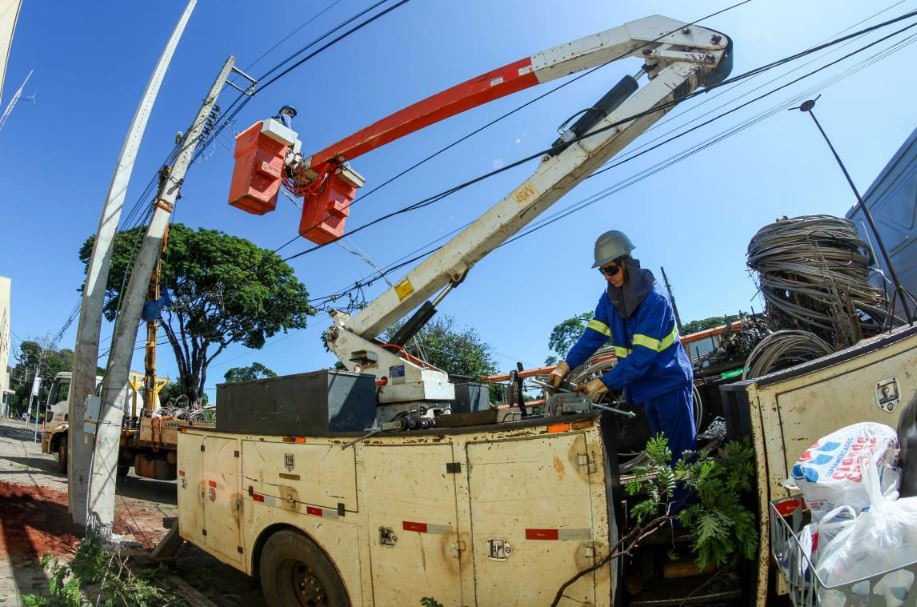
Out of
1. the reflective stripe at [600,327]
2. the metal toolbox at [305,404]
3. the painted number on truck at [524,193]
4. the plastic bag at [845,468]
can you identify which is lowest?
the plastic bag at [845,468]

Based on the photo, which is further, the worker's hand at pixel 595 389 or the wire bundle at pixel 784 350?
the wire bundle at pixel 784 350

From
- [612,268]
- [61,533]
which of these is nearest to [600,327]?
[612,268]

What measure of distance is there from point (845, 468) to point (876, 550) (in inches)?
14.8

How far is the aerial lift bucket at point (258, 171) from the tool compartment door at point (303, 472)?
114 inches

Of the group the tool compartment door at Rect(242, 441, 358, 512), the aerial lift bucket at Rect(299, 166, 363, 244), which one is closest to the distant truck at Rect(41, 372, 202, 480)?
the aerial lift bucket at Rect(299, 166, 363, 244)

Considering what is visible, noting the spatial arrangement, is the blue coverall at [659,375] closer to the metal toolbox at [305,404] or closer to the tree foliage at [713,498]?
the tree foliage at [713,498]

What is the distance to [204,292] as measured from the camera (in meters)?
Result: 19.6

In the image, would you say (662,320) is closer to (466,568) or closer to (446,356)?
(466,568)

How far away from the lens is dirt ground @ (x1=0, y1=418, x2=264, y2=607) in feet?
16.4

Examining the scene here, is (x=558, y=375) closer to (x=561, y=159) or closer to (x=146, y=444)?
(x=561, y=159)

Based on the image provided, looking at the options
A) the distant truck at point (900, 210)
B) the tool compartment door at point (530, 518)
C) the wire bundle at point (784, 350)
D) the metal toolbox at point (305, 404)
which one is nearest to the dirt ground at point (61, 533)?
the metal toolbox at point (305, 404)

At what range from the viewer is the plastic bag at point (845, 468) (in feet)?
5.28

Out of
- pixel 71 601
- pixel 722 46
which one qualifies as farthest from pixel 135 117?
pixel 722 46

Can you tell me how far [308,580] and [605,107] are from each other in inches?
197
